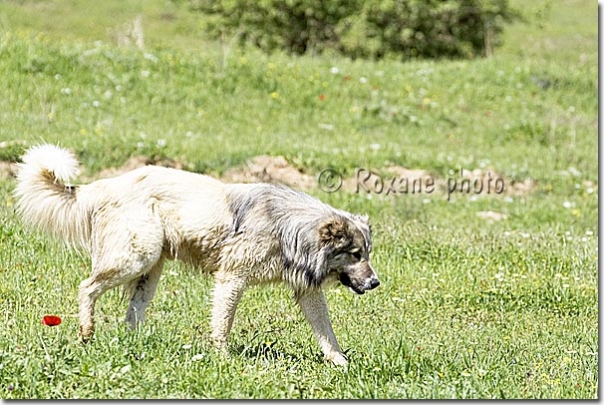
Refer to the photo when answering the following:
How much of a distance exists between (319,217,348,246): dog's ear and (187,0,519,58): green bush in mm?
17194

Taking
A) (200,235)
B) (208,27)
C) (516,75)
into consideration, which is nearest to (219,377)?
(200,235)

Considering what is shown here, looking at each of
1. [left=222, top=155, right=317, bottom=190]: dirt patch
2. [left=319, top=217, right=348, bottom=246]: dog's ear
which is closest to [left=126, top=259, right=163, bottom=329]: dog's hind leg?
[left=319, top=217, right=348, bottom=246]: dog's ear

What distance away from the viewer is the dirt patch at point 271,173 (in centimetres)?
1206

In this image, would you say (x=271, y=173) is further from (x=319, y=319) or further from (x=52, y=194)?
(x=319, y=319)

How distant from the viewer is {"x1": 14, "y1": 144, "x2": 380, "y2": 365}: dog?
5.94 m

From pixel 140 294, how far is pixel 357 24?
58.2ft

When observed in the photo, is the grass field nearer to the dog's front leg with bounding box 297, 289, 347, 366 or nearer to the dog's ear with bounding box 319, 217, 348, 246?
the dog's front leg with bounding box 297, 289, 347, 366

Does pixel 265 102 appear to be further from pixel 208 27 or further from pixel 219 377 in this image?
pixel 219 377

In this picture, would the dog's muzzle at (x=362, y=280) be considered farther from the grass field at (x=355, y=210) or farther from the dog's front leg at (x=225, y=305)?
the dog's front leg at (x=225, y=305)

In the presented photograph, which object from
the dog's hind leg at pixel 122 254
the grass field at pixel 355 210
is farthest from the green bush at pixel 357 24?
the dog's hind leg at pixel 122 254

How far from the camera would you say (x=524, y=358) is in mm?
6094

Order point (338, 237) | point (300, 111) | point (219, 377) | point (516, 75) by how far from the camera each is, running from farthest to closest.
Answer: point (516, 75) < point (300, 111) < point (338, 237) < point (219, 377)

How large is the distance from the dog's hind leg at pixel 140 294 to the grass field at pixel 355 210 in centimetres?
25

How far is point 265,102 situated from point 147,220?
982 cm
